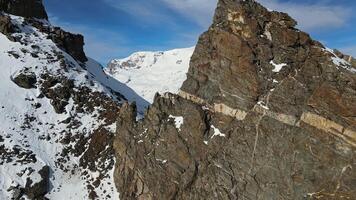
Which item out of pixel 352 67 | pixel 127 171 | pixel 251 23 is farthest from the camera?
pixel 127 171

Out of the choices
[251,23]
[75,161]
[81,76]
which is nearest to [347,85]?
[251,23]

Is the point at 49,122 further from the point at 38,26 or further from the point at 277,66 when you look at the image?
the point at 277,66

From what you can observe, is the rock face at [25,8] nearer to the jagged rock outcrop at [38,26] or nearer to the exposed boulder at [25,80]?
the jagged rock outcrop at [38,26]

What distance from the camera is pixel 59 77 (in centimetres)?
6053

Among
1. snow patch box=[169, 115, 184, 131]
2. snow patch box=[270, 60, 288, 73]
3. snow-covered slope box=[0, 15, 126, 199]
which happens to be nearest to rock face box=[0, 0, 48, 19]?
snow-covered slope box=[0, 15, 126, 199]

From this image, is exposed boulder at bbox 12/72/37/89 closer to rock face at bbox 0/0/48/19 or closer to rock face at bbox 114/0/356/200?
rock face at bbox 0/0/48/19

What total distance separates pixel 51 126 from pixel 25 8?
1211 inches

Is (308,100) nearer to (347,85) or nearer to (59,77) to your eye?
(347,85)

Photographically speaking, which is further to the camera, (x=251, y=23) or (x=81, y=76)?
(x=81, y=76)

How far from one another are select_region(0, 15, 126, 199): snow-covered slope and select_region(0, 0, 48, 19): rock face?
941 cm

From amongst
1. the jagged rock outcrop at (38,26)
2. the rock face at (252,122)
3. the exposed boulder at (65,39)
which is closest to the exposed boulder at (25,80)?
the jagged rock outcrop at (38,26)

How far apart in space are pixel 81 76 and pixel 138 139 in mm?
19726

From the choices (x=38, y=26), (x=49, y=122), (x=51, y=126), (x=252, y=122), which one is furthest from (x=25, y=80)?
(x=252, y=122)

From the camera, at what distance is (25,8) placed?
77188 millimetres
